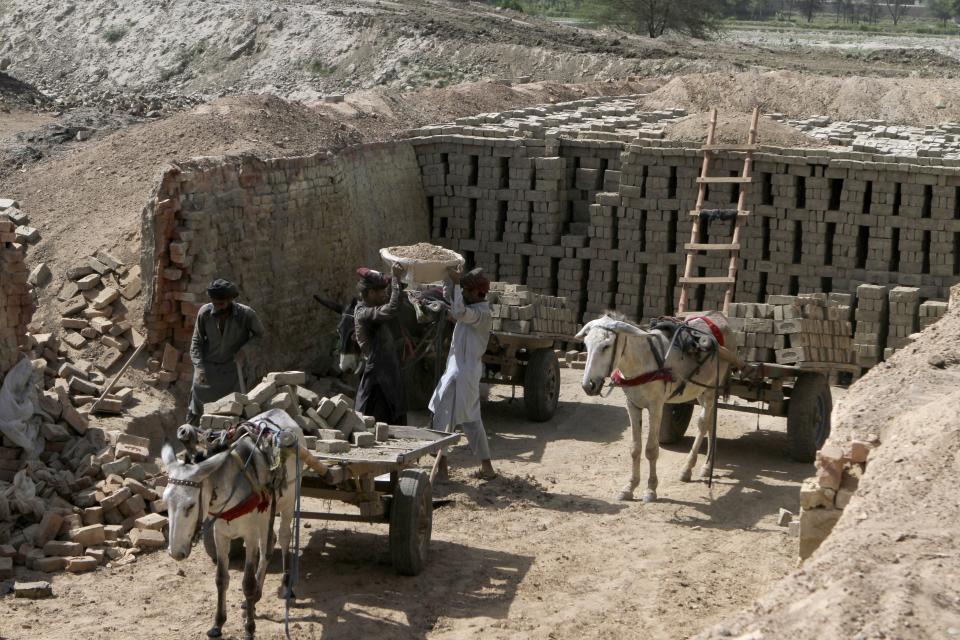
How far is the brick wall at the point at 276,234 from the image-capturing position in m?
12.8

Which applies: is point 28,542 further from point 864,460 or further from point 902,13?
point 902,13

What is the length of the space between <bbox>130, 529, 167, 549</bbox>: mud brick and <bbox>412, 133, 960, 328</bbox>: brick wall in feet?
27.6

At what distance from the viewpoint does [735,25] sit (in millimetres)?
62688

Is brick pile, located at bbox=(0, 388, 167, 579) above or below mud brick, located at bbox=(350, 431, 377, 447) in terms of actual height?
below

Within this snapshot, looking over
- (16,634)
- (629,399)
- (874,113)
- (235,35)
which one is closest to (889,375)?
(629,399)

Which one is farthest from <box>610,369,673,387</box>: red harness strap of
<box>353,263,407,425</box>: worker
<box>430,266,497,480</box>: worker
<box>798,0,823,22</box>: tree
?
<box>798,0,823,22</box>: tree

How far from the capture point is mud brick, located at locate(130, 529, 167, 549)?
9898mm

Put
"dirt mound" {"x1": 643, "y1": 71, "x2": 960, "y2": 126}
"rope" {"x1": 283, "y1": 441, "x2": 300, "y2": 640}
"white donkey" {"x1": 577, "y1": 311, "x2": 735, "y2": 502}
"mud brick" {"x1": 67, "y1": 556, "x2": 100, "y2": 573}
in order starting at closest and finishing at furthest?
"rope" {"x1": 283, "y1": 441, "x2": 300, "y2": 640} → "mud brick" {"x1": 67, "y1": 556, "x2": 100, "y2": 573} → "white donkey" {"x1": 577, "y1": 311, "x2": 735, "y2": 502} → "dirt mound" {"x1": 643, "y1": 71, "x2": 960, "y2": 126}

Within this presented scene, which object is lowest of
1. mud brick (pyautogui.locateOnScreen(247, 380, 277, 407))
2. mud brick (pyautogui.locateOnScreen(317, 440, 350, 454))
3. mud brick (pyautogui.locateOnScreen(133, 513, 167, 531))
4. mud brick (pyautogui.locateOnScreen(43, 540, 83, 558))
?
mud brick (pyautogui.locateOnScreen(43, 540, 83, 558))

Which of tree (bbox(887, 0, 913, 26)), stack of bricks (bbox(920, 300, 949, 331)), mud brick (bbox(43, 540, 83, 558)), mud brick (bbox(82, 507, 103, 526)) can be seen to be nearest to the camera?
mud brick (bbox(43, 540, 83, 558))

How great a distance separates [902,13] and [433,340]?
66.7m

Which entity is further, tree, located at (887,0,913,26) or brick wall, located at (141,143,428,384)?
tree, located at (887,0,913,26)

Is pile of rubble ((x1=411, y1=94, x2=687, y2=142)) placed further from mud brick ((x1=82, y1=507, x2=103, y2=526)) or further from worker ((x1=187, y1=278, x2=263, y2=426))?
mud brick ((x1=82, y1=507, x2=103, y2=526))

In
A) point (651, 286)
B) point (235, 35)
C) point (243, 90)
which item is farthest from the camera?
point (235, 35)
